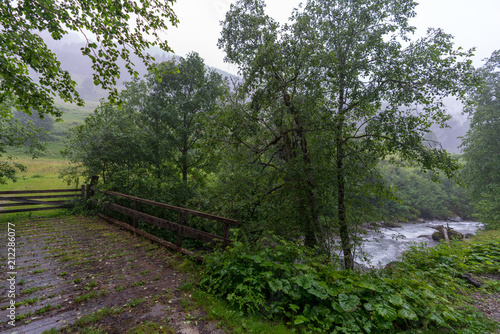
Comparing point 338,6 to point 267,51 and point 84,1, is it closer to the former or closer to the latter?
point 267,51

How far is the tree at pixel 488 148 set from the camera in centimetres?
1647

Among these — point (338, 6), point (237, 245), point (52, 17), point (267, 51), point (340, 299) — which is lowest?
point (340, 299)

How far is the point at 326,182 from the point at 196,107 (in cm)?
1014

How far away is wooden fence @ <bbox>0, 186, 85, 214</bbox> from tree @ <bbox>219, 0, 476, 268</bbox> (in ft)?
A: 35.3

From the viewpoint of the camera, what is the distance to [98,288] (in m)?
4.02

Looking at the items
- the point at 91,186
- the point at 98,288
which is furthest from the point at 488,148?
the point at 91,186

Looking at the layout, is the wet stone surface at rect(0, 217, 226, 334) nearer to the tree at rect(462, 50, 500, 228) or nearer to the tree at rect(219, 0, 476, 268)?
the tree at rect(219, 0, 476, 268)

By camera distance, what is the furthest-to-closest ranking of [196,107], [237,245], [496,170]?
[496,170] < [196,107] < [237,245]

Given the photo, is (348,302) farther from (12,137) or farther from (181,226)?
(12,137)

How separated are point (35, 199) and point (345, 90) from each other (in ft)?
49.5

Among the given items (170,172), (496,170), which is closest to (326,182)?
(170,172)

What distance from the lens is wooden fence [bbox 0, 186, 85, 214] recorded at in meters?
9.66

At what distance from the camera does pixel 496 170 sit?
16.6m

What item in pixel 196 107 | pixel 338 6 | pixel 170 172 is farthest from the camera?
pixel 196 107
